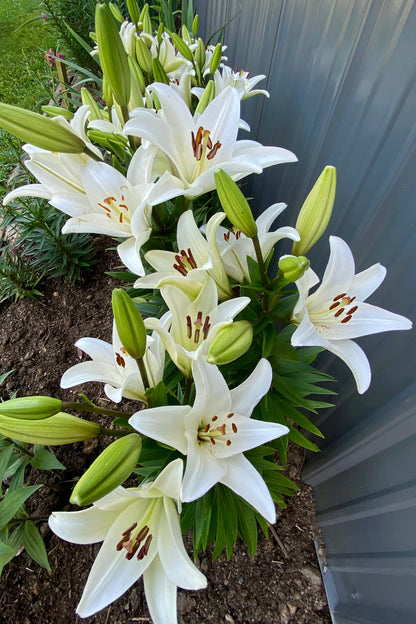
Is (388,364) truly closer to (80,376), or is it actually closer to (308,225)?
(308,225)

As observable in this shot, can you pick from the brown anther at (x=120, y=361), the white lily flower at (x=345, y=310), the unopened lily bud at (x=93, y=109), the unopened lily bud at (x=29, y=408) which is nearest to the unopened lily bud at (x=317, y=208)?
the white lily flower at (x=345, y=310)

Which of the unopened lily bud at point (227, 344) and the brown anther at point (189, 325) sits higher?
the unopened lily bud at point (227, 344)

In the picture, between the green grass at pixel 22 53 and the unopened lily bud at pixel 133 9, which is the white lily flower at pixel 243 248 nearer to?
the unopened lily bud at pixel 133 9

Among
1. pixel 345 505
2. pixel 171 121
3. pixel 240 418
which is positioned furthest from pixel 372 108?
pixel 345 505

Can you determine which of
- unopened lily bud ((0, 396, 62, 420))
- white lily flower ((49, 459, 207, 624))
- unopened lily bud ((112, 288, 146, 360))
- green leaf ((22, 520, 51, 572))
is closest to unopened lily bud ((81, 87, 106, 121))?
unopened lily bud ((112, 288, 146, 360))

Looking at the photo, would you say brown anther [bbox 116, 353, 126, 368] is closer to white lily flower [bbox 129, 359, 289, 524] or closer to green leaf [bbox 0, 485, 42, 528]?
white lily flower [bbox 129, 359, 289, 524]

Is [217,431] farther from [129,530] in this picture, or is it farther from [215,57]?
[215,57]
